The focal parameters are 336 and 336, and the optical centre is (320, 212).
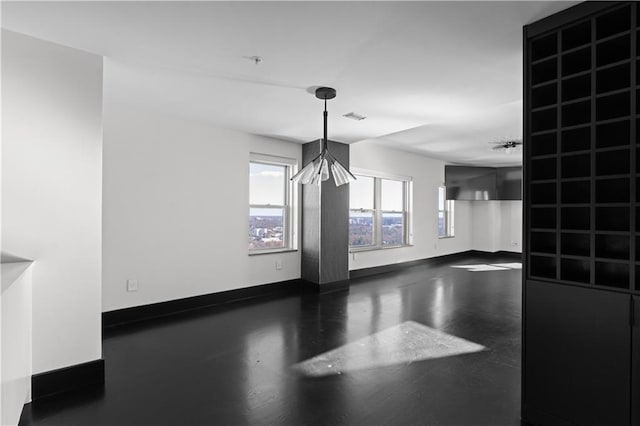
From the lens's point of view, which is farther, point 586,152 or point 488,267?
point 488,267

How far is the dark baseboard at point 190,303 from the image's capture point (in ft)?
12.3

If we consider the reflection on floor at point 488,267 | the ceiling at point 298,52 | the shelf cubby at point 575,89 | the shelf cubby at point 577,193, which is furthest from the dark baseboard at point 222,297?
the shelf cubby at point 575,89

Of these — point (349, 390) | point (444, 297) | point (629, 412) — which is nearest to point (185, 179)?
point (349, 390)

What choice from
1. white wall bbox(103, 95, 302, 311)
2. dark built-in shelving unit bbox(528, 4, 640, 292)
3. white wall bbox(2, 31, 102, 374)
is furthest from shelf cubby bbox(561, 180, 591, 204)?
white wall bbox(103, 95, 302, 311)

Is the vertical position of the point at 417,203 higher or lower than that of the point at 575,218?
higher

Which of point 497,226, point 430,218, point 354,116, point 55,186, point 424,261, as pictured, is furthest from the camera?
point 497,226

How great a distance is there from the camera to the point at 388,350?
3078 mm

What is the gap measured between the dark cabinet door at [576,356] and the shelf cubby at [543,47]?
139cm

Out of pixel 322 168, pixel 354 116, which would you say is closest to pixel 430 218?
pixel 354 116

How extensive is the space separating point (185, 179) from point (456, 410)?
376cm

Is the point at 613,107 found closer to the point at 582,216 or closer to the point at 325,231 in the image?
the point at 582,216

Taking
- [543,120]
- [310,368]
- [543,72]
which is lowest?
[310,368]

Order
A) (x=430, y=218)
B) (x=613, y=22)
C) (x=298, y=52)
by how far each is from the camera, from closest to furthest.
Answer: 1. (x=613, y=22)
2. (x=298, y=52)
3. (x=430, y=218)

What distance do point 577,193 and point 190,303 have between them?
415 cm
